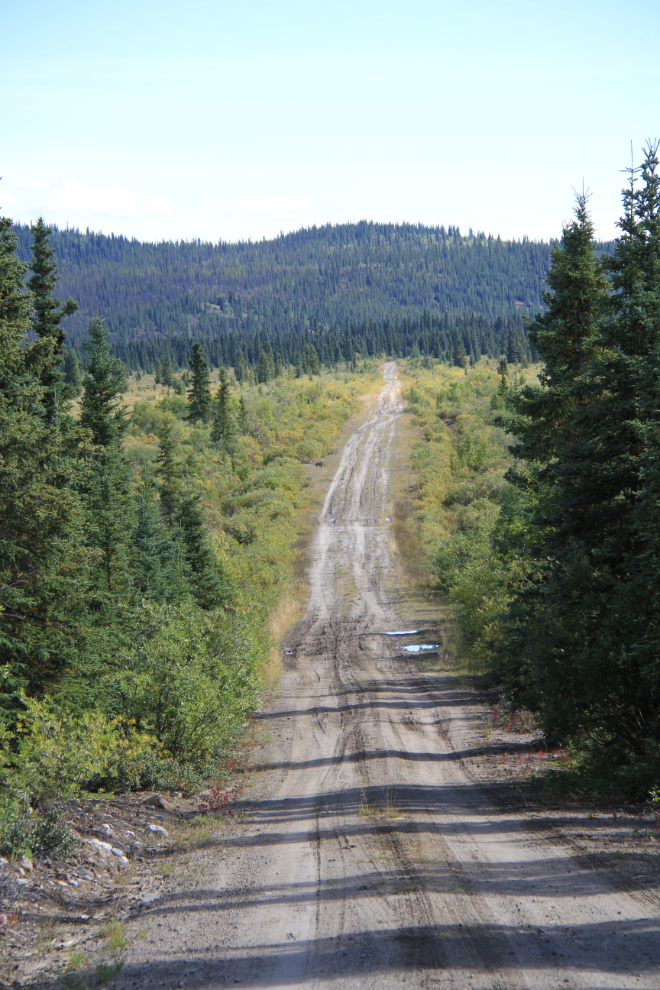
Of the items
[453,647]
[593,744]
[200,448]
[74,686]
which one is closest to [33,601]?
[74,686]

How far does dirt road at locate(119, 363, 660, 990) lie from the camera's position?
668 cm

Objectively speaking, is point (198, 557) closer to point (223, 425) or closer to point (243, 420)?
point (223, 425)

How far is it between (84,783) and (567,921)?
8.39 metres

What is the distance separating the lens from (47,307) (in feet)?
86.2

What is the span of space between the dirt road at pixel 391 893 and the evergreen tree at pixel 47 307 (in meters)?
15.4

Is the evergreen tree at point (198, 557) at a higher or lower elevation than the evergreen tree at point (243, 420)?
lower

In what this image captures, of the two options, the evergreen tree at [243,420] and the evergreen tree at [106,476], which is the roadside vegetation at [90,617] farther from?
the evergreen tree at [243,420]

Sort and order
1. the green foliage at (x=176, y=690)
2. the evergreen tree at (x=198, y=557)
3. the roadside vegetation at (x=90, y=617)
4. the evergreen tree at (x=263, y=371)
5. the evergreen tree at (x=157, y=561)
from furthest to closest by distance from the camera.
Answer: the evergreen tree at (x=263, y=371)
the evergreen tree at (x=198, y=557)
the evergreen tree at (x=157, y=561)
the green foliage at (x=176, y=690)
the roadside vegetation at (x=90, y=617)

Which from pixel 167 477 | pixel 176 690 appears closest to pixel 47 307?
pixel 176 690

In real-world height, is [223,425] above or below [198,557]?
above

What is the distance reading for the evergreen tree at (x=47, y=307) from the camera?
26.0 m

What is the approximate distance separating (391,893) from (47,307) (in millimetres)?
23787

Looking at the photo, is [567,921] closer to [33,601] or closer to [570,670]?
[570,670]

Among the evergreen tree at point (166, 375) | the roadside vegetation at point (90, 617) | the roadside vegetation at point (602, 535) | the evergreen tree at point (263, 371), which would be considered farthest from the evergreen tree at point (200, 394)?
the evergreen tree at point (166, 375)
